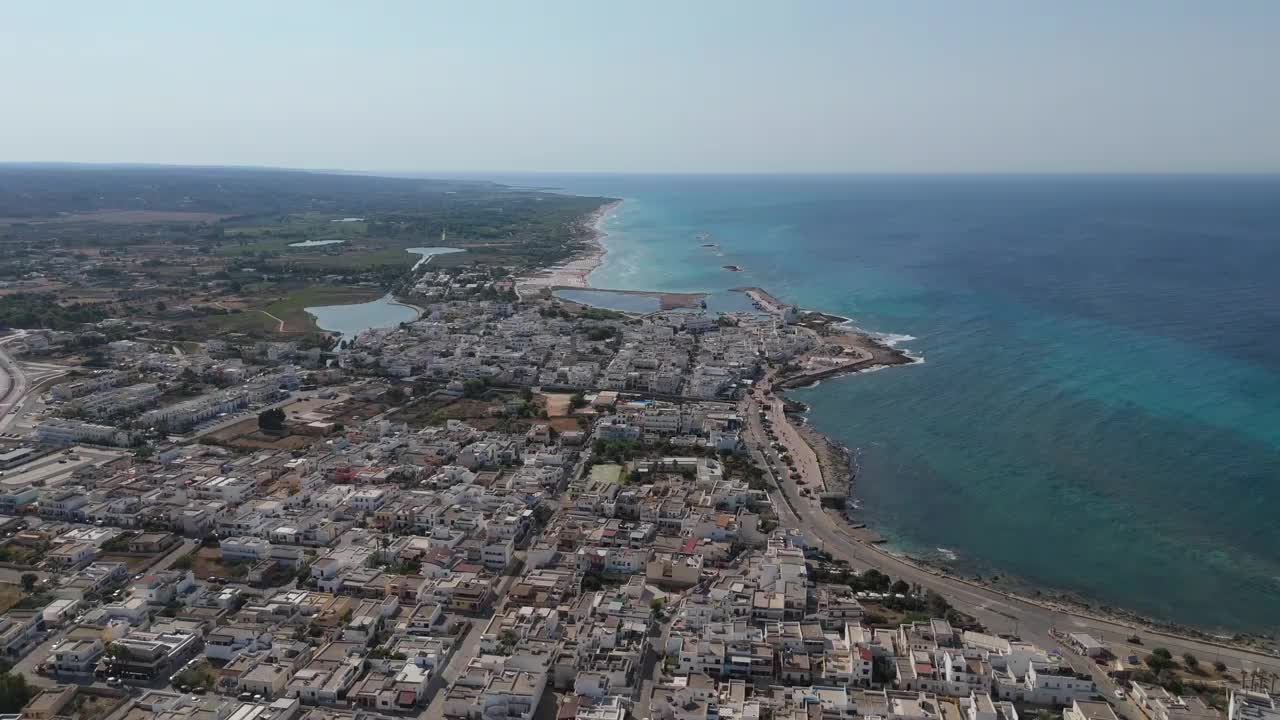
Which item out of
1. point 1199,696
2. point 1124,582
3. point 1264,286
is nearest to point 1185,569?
point 1124,582

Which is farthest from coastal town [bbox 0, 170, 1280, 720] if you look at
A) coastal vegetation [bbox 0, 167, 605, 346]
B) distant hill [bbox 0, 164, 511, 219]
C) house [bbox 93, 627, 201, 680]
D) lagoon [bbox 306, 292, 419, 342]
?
distant hill [bbox 0, 164, 511, 219]

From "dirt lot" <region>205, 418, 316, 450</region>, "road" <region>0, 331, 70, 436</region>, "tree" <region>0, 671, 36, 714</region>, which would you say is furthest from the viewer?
"road" <region>0, 331, 70, 436</region>

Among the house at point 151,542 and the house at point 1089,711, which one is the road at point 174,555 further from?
the house at point 1089,711

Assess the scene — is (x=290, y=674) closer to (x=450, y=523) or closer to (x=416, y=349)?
(x=450, y=523)

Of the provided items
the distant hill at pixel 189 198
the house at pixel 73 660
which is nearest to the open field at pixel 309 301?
the house at pixel 73 660

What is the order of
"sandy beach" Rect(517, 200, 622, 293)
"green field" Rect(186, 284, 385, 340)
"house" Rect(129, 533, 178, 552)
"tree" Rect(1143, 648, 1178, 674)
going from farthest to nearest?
"sandy beach" Rect(517, 200, 622, 293) → "green field" Rect(186, 284, 385, 340) → "house" Rect(129, 533, 178, 552) → "tree" Rect(1143, 648, 1178, 674)

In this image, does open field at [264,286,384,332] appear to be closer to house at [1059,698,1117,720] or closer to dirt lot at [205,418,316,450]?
dirt lot at [205,418,316,450]
